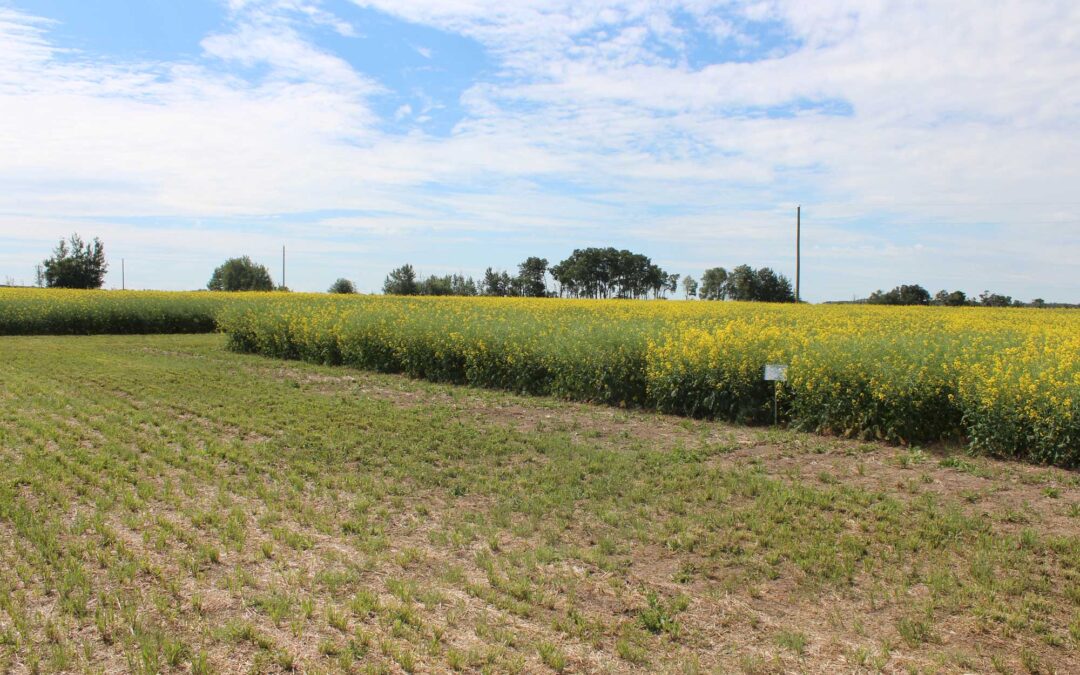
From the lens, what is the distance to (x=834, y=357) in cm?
945

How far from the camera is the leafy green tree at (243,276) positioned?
267 feet

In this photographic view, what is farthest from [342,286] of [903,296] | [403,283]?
[903,296]

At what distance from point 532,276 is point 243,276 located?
3323 cm

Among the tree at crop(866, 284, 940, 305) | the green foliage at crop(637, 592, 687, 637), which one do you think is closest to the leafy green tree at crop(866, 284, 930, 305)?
the tree at crop(866, 284, 940, 305)

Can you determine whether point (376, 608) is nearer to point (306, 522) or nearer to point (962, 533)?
point (306, 522)

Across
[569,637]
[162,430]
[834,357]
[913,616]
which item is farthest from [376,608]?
[834,357]

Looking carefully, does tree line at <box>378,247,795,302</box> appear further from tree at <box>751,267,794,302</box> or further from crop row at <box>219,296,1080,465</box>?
crop row at <box>219,296,1080,465</box>

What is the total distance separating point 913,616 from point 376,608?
119 inches

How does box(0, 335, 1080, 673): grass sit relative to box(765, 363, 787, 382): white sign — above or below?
below

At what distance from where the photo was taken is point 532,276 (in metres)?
86.1

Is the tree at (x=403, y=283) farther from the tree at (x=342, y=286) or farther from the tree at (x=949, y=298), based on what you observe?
the tree at (x=949, y=298)

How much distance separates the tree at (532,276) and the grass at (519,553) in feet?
235

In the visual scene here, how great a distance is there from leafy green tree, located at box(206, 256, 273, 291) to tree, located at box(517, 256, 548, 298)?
27927 mm

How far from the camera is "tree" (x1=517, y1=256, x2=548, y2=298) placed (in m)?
81.9
